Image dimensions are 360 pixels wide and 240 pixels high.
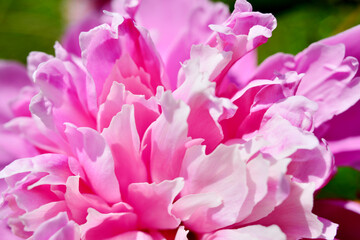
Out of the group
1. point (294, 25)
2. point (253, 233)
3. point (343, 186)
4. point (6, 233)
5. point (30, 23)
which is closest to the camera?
point (253, 233)

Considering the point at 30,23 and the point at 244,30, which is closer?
the point at 244,30

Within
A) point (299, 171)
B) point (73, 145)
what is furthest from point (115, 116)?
point (299, 171)

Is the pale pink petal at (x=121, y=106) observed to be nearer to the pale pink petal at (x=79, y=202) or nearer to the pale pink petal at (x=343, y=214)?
the pale pink petal at (x=79, y=202)

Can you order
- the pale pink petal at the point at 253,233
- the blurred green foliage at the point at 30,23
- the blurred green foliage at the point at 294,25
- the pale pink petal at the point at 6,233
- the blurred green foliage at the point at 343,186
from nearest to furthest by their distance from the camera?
the pale pink petal at the point at 253,233 < the pale pink petal at the point at 6,233 < the blurred green foliage at the point at 343,186 < the blurred green foliage at the point at 294,25 < the blurred green foliage at the point at 30,23

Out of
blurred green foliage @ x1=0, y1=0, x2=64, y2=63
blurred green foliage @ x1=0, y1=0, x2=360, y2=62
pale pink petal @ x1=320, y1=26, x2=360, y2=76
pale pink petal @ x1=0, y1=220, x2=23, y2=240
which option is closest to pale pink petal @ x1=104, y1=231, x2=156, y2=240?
pale pink petal @ x1=0, y1=220, x2=23, y2=240

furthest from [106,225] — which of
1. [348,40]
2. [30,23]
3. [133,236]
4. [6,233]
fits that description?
[30,23]

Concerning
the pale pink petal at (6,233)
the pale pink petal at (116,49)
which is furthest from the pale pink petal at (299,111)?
the pale pink petal at (6,233)

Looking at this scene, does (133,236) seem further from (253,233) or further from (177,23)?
(177,23)
